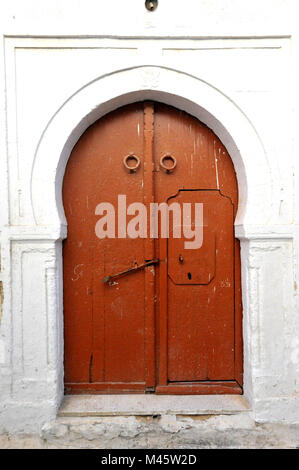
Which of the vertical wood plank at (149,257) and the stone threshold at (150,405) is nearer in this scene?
the stone threshold at (150,405)

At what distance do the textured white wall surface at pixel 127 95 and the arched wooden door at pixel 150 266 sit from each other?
233 mm

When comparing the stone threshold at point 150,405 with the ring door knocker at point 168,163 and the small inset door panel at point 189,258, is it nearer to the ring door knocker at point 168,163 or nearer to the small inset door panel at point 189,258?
the small inset door panel at point 189,258

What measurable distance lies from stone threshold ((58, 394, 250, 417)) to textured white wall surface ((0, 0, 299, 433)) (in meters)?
0.16

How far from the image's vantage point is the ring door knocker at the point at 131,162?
302cm

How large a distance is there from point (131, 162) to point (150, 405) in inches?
82.2

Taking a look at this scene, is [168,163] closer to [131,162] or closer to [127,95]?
[131,162]

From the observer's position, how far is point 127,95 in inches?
113

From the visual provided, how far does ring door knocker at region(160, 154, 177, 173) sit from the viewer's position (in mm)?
3035

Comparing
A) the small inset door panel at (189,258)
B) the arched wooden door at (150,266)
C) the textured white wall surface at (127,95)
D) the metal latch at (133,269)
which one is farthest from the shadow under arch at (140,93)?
the metal latch at (133,269)

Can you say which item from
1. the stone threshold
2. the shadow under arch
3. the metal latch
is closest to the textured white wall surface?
the shadow under arch

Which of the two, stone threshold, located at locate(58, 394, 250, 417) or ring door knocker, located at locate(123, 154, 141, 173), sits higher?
ring door knocker, located at locate(123, 154, 141, 173)

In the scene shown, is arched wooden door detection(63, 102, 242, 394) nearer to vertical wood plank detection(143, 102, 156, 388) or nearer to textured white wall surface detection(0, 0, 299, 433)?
vertical wood plank detection(143, 102, 156, 388)

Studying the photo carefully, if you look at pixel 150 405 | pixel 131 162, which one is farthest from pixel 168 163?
pixel 150 405

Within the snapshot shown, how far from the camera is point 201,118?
3027mm
